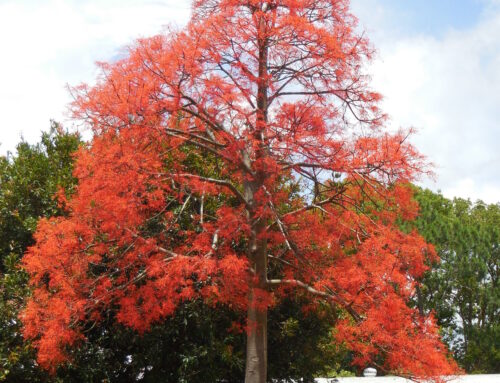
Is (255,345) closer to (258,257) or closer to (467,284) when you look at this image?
(258,257)

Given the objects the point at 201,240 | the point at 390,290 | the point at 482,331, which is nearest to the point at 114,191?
the point at 201,240

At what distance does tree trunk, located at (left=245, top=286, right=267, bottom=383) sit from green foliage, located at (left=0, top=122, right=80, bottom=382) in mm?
3489

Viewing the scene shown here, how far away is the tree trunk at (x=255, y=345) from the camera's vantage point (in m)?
8.84

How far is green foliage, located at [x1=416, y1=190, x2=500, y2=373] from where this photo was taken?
23.8 metres

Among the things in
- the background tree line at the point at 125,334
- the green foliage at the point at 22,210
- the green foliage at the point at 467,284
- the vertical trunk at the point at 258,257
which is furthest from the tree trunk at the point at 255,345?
the green foliage at the point at 467,284

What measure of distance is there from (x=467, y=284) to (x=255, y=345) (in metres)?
17.5

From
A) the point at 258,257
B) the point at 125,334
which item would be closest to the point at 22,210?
the point at 125,334

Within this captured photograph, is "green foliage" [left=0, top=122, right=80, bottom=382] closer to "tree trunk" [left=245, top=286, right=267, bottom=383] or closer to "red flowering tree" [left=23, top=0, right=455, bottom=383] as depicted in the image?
"red flowering tree" [left=23, top=0, right=455, bottom=383]

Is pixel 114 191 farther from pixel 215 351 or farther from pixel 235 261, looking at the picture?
pixel 215 351

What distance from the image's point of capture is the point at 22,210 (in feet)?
38.4

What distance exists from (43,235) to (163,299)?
7.01 ft

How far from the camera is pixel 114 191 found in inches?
347

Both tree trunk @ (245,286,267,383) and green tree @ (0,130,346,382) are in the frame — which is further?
green tree @ (0,130,346,382)

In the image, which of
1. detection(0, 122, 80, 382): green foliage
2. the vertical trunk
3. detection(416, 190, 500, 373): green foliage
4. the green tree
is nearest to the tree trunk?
the vertical trunk
